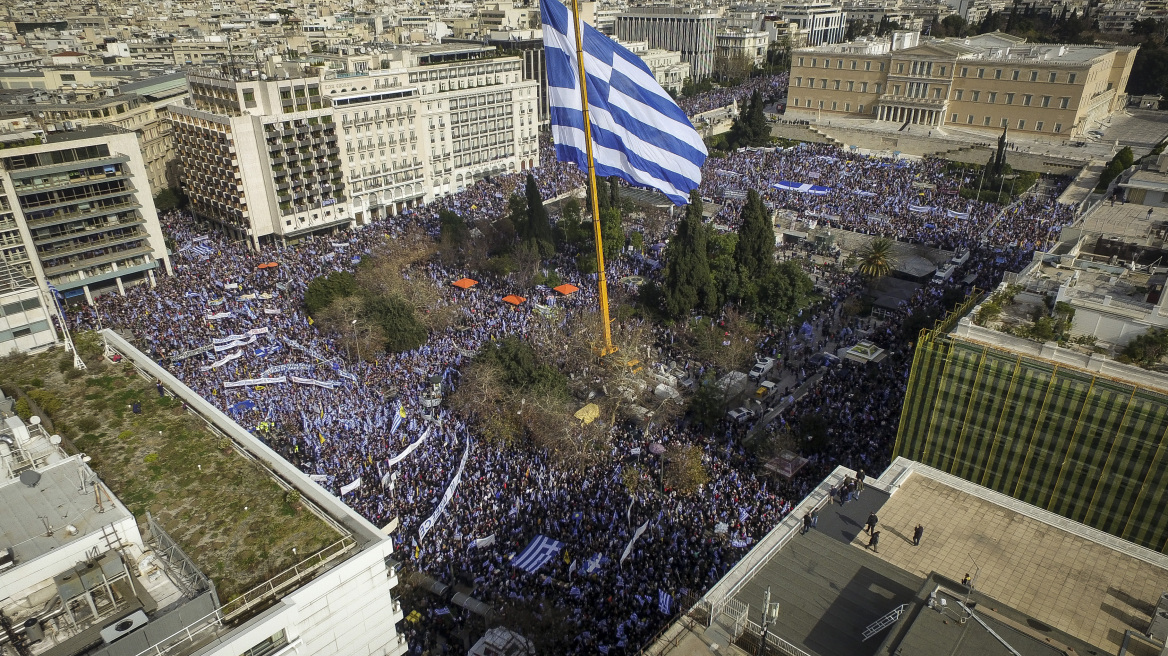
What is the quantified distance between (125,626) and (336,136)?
2175 inches

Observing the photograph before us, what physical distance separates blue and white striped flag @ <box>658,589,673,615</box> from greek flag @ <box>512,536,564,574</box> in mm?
4066

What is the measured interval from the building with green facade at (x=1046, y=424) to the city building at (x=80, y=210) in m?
49.7

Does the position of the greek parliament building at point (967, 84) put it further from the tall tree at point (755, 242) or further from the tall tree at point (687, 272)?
the tall tree at point (687, 272)

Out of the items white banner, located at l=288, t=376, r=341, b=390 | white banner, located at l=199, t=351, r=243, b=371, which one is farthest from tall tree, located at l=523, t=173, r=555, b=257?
white banner, located at l=199, t=351, r=243, b=371

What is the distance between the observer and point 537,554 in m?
24.5

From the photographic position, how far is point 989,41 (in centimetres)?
9188

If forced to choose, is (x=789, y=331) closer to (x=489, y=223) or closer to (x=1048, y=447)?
(x=1048, y=447)

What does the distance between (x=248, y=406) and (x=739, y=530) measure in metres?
A: 23.2

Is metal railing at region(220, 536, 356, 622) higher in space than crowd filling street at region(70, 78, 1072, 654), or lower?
higher

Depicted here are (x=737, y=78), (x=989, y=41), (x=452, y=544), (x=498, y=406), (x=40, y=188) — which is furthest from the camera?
(x=737, y=78)

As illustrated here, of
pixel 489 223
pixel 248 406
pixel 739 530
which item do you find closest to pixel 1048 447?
pixel 739 530

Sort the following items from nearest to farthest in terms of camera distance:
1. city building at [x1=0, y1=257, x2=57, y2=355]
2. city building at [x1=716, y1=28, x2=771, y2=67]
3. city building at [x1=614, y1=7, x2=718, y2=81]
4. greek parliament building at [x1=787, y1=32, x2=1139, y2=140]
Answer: city building at [x1=0, y1=257, x2=57, y2=355]
greek parliament building at [x1=787, y1=32, x2=1139, y2=140]
city building at [x1=716, y1=28, x2=771, y2=67]
city building at [x1=614, y1=7, x2=718, y2=81]

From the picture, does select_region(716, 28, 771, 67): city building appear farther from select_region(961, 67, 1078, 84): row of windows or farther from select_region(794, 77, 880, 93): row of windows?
select_region(961, 67, 1078, 84): row of windows

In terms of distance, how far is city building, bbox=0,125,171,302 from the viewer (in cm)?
4597
